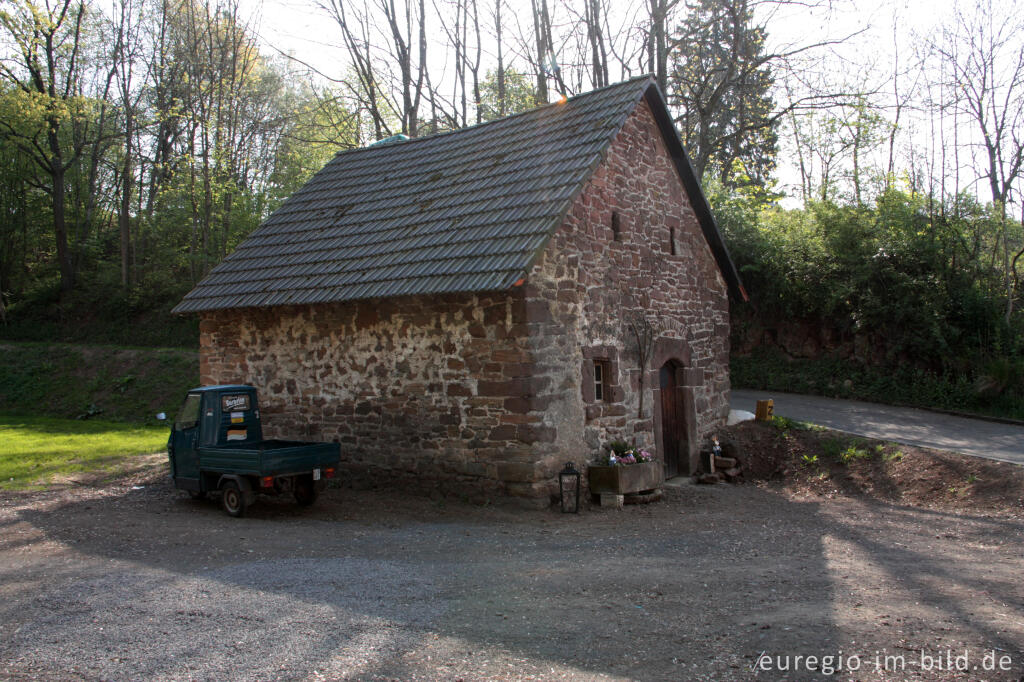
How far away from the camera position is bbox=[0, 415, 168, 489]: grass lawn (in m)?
11.9

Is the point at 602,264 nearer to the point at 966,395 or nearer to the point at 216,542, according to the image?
the point at 216,542

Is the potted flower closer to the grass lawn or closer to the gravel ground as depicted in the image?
the gravel ground

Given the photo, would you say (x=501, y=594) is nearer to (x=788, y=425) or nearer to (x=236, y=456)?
(x=236, y=456)

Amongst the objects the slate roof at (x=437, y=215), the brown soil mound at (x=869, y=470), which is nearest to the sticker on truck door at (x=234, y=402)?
the slate roof at (x=437, y=215)

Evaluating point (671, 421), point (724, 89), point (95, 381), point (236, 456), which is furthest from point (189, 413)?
point (724, 89)

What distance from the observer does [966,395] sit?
49.0 feet

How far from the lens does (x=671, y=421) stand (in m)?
12.1

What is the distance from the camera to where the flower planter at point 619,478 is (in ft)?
31.2

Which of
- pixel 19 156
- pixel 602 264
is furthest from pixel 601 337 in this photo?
pixel 19 156

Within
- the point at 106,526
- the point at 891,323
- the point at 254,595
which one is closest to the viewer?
the point at 254,595

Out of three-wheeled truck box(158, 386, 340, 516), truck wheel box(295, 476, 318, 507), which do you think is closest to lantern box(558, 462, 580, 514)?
three-wheeled truck box(158, 386, 340, 516)

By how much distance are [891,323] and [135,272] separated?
26967 mm

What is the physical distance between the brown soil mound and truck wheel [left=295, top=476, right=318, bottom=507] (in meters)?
7.12

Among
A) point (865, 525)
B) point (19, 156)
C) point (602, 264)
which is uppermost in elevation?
point (19, 156)
